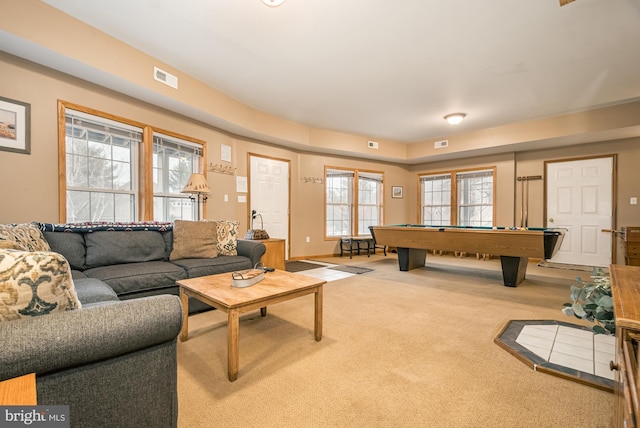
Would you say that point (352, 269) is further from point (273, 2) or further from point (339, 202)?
point (273, 2)

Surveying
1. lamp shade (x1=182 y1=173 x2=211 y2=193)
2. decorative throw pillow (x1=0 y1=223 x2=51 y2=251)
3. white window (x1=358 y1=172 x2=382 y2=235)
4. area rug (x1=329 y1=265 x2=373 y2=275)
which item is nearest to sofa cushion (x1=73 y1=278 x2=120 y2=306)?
decorative throw pillow (x1=0 y1=223 x2=51 y2=251)

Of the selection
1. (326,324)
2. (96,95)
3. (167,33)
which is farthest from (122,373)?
(96,95)

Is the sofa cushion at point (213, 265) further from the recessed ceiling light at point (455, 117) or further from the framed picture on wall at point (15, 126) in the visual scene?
the recessed ceiling light at point (455, 117)

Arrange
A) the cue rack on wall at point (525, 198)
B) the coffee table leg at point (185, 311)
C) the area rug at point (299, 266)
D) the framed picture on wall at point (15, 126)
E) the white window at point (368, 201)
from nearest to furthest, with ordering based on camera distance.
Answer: the coffee table leg at point (185, 311) → the framed picture on wall at point (15, 126) → the area rug at point (299, 266) → the cue rack on wall at point (525, 198) → the white window at point (368, 201)

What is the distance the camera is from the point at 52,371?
0.87 meters

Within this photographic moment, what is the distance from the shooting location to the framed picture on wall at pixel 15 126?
2.62m

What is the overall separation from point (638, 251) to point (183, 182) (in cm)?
662

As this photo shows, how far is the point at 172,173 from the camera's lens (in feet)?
13.5

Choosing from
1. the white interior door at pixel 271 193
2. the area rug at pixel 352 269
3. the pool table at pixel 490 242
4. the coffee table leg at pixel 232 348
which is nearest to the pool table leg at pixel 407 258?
the pool table at pixel 490 242

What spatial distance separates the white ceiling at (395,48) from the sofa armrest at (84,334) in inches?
99.6

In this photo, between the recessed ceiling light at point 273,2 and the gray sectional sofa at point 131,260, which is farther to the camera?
the gray sectional sofa at point 131,260

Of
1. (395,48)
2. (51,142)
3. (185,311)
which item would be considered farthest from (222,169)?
(395,48)

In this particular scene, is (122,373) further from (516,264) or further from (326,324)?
(516,264)

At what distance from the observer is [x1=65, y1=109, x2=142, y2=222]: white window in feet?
10.3
